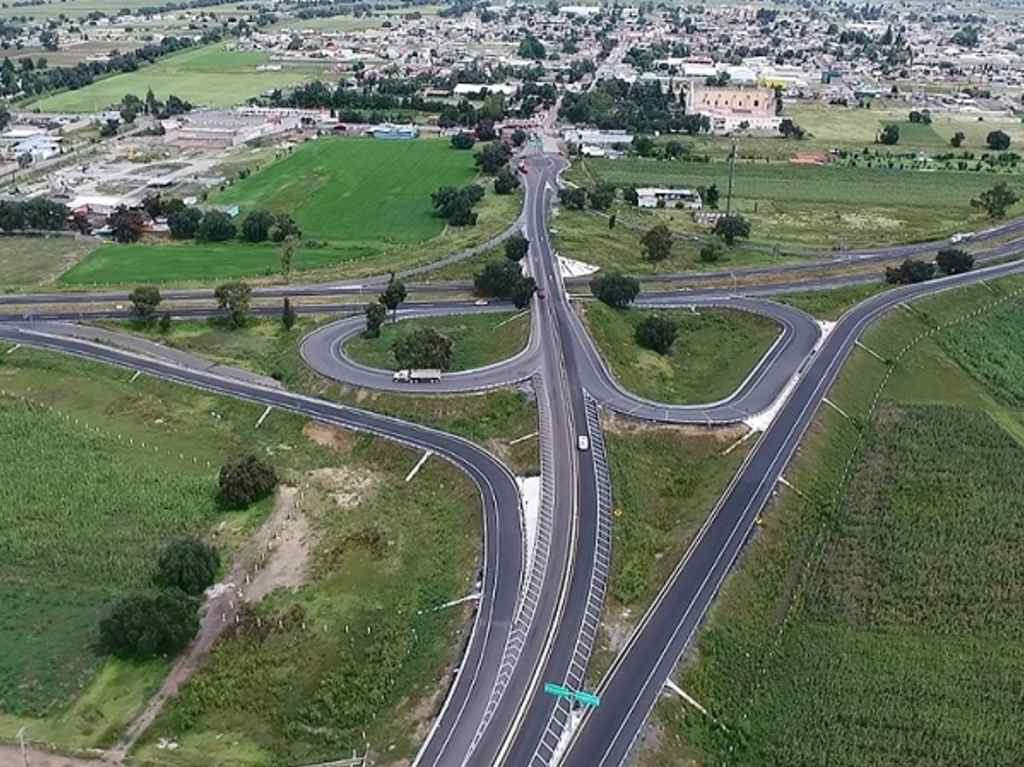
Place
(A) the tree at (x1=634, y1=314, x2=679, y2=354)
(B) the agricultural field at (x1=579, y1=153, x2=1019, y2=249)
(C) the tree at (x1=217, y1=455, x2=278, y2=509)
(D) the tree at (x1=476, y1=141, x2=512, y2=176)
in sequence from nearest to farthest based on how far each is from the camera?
(C) the tree at (x1=217, y1=455, x2=278, y2=509)
(A) the tree at (x1=634, y1=314, x2=679, y2=354)
(B) the agricultural field at (x1=579, y1=153, x2=1019, y2=249)
(D) the tree at (x1=476, y1=141, x2=512, y2=176)

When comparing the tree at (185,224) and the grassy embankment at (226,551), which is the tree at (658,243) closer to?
the grassy embankment at (226,551)

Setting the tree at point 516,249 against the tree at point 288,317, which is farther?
the tree at point 516,249

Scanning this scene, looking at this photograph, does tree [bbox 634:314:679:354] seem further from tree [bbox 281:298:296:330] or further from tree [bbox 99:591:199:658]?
tree [bbox 99:591:199:658]

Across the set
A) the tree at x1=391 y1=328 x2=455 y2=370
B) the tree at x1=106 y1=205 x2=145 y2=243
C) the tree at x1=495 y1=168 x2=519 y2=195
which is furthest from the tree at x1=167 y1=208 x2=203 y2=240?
the tree at x1=391 y1=328 x2=455 y2=370

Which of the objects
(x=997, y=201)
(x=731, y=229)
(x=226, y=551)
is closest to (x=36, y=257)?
(x=226, y=551)

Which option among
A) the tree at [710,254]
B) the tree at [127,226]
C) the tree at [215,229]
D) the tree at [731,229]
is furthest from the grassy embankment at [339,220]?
the tree at [731,229]

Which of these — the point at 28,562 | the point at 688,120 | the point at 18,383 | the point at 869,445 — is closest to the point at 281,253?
the point at 18,383

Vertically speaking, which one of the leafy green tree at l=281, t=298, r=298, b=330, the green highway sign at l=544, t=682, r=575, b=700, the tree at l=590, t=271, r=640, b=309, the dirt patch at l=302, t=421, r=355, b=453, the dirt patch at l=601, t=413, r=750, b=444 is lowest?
the dirt patch at l=302, t=421, r=355, b=453
